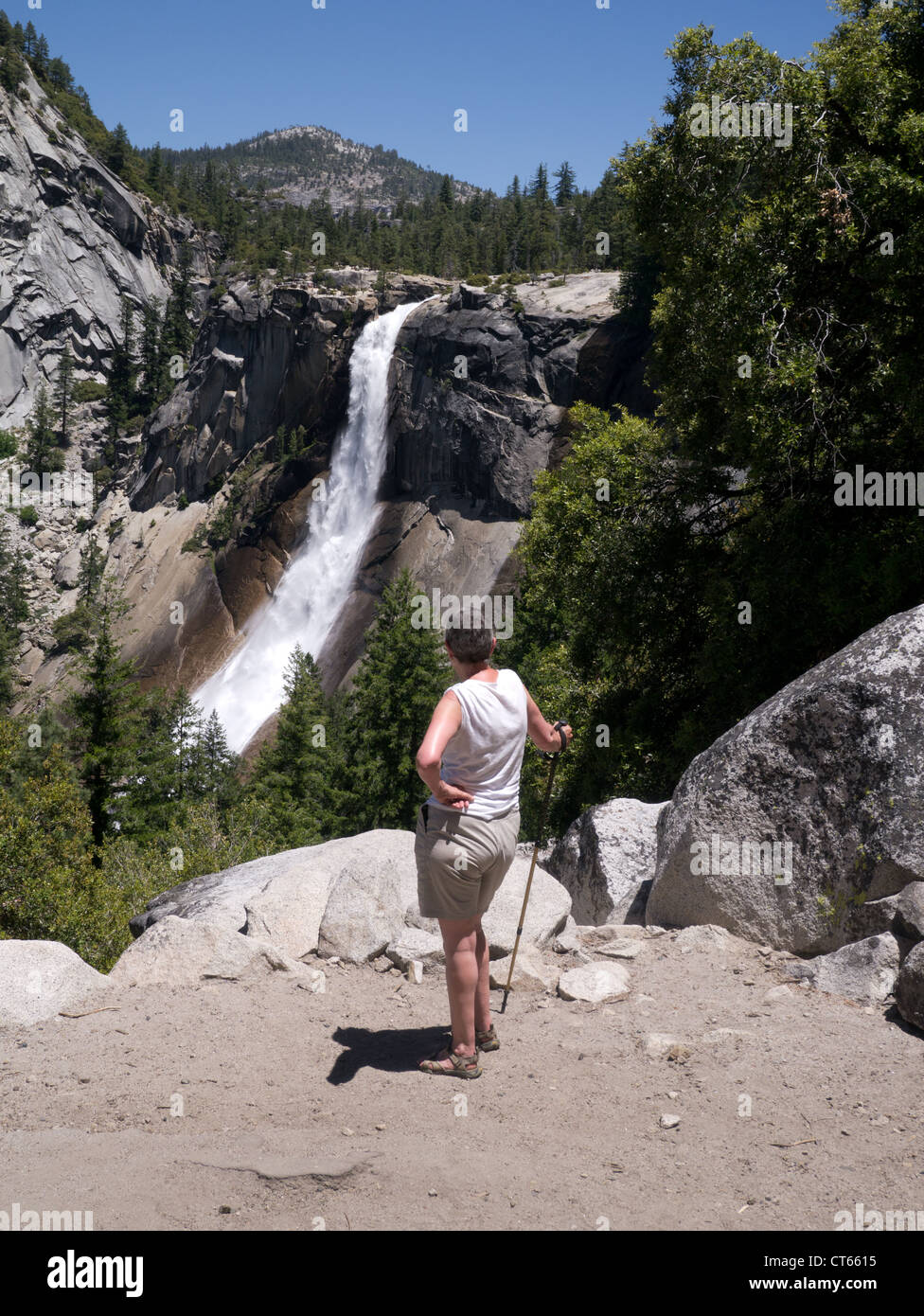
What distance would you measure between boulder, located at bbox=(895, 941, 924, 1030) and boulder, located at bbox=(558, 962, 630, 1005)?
1.70m

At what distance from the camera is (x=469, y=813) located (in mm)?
4812

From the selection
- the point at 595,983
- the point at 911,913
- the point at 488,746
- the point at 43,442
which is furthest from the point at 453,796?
the point at 43,442

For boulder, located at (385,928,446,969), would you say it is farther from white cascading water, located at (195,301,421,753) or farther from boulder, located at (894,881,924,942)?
white cascading water, located at (195,301,421,753)

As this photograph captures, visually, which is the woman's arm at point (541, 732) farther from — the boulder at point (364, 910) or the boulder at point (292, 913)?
the boulder at point (292, 913)

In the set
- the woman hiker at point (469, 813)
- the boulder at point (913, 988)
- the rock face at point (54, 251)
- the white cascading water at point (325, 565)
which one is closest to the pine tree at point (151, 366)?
the rock face at point (54, 251)

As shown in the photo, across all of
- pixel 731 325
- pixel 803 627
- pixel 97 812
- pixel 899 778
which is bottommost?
pixel 97 812

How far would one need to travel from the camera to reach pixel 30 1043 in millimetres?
5508

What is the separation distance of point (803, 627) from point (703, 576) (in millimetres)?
3008

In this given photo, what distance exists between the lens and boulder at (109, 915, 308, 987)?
6477mm

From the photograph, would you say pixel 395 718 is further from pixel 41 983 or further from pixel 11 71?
pixel 11 71

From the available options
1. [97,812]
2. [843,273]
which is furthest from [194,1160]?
[97,812]

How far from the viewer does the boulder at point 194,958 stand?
255 inches
